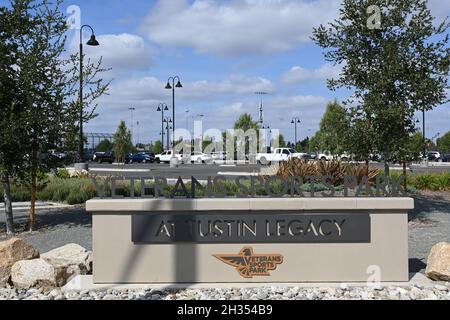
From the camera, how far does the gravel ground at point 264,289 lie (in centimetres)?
612

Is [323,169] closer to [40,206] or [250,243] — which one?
[40,206]

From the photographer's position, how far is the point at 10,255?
23.0 feet

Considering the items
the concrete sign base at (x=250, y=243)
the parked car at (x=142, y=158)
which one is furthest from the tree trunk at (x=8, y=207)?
the parked car at (x=142, y=158)

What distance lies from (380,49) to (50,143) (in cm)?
757

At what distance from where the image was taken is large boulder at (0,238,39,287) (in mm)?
6800

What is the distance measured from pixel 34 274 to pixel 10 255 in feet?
2.13

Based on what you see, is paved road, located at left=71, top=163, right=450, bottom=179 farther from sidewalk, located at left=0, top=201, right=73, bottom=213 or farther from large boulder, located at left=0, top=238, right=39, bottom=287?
large boulder, located at left=0, top=238, right=39, bottom=287

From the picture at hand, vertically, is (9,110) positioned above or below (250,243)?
above

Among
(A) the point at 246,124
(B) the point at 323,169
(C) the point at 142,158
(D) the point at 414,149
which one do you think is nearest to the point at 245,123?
(A) the point at 246,124

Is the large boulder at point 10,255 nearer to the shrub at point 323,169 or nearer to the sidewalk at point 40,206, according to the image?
the sidewalk at point 40,206

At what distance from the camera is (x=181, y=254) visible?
670 cm

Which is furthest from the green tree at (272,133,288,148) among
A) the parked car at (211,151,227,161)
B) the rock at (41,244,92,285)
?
the rock at (41,244,92,285)

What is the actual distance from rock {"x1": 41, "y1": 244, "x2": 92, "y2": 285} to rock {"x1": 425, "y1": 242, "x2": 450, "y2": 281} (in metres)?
4.64
